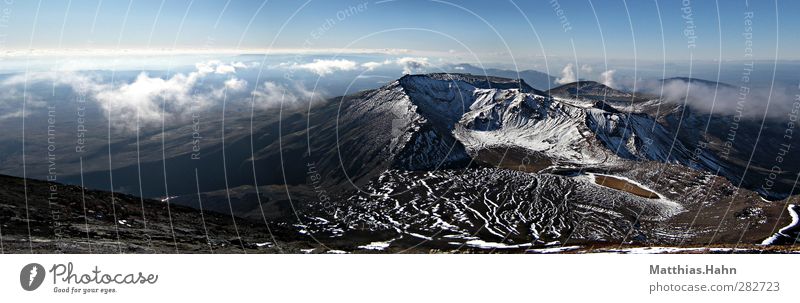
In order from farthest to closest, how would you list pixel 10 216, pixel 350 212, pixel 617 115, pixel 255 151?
pixel 617 115
pixel 255 151
pixel 350 212
pixel 10 216

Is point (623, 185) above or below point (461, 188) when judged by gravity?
below

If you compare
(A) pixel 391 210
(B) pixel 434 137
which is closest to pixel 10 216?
(A) pixel 391 210

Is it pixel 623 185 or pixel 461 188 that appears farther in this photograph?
pixel 623 185

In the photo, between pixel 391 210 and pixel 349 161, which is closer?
pixel 391 210

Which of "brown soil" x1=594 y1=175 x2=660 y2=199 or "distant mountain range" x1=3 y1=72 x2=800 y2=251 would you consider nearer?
"distant mountain range" x1=3 y1=72 x2=800 y2=251

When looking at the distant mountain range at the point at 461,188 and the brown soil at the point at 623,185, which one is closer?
the distant mountain range at the point at 461,188

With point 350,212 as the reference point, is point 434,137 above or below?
above

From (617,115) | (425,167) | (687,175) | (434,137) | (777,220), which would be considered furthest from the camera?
(617,115)

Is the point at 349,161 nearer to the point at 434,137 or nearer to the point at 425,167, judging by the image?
the point at 425,167
